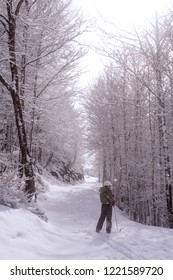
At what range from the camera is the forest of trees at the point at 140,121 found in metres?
12.6

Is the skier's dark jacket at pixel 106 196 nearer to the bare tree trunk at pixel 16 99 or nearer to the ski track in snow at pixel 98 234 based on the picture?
the ski track in snow at pixel 98 234

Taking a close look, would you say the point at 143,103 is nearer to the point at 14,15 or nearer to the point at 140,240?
the point at 14,15

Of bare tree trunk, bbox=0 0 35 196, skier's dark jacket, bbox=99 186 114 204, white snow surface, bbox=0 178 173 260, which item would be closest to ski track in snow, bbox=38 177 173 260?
white snow surface, bbox=0 178 173 260

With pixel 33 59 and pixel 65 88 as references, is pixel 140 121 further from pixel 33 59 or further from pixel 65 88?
pixel 33 59

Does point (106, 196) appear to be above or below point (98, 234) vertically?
above

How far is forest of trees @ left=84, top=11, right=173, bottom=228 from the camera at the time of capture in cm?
1262

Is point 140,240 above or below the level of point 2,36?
below

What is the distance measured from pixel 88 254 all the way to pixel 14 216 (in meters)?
1.71

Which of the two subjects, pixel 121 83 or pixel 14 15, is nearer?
pixel 14 15

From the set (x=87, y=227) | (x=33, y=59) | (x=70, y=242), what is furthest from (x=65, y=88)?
(x=70, y=242)

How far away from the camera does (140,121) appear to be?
18984 millimetres

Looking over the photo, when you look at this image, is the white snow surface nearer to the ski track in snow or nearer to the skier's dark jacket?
the ski track in snow
